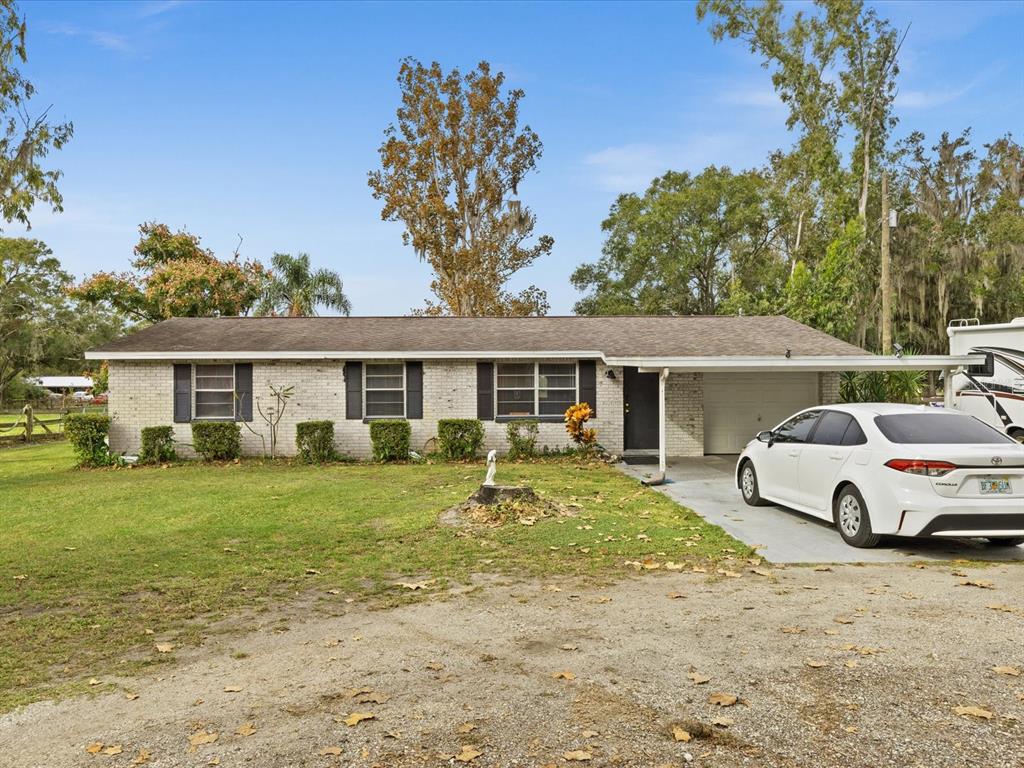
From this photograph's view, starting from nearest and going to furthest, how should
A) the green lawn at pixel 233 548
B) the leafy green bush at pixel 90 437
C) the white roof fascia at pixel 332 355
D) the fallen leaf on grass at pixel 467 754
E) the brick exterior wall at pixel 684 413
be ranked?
the fallen leaf on grass at pixel 467 754 → the green lawn at pixel 233 548 → the leafy green bush at pixel 90 437 → the white roof fascia at pixel 332 355 → the brick exterior wall at pixel 684 413

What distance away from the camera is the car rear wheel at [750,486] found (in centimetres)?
1054

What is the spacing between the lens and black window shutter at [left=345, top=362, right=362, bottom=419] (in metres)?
17.6

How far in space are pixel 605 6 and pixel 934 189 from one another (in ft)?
91.5

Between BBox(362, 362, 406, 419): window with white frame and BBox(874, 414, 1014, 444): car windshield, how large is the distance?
38.0ft

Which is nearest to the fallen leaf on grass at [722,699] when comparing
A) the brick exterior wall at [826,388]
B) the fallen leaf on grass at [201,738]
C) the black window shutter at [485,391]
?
the fallen leaf on grass at [201,738]

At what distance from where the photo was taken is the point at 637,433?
18.1 metres

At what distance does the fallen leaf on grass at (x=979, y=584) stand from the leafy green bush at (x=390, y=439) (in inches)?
475

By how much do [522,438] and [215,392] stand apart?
24.0 ft

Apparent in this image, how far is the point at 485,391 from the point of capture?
17.7 m

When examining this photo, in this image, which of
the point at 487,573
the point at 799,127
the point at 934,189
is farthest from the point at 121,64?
the point at 934,189

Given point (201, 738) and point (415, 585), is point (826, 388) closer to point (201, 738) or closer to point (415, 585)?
point (415, 585)

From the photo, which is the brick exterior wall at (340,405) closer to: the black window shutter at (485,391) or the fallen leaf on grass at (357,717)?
the black window shutter at (485,391)

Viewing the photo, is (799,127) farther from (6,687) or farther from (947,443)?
(6,687)

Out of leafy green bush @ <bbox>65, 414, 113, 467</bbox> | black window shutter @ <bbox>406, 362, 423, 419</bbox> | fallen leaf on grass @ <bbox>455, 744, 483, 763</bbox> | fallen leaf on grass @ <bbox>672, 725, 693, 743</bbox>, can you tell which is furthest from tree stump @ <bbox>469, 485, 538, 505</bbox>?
leafy green bush @ <bbox>65, 414, 113, 467</bbox>
